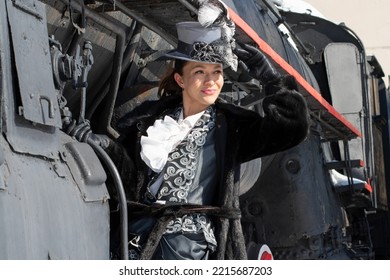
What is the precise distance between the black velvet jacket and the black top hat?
0.70ft

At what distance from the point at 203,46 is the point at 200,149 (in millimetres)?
378

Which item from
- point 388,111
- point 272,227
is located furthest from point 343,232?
point 388,111

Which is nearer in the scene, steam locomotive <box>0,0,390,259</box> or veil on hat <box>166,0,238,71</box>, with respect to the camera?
steam locomotive <box>0,0,390,259</box>

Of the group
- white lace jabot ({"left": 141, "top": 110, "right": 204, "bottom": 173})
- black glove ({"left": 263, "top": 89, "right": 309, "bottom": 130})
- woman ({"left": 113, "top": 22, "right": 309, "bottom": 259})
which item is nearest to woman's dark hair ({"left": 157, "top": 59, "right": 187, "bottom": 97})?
woman ({"left": 113, "top": 22, "right": 309, "bottom": 259})

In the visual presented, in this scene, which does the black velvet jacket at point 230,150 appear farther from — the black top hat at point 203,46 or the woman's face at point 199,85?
the black top hat at point 203,46

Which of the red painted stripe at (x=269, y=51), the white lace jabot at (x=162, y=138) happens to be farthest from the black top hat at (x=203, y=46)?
the red painted stripe at (x=269, y=51)

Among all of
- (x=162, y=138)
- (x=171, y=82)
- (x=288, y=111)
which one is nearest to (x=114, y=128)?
(x=171, y=82)

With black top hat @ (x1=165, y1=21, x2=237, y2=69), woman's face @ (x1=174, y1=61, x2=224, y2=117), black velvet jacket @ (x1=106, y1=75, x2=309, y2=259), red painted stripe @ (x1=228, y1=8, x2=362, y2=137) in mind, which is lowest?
black velvet jacket @ (x1=106, y1=75, x2=309, y2=259)

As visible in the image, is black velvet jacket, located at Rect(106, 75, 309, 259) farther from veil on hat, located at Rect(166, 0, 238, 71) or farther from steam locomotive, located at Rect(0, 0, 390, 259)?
veil on hat, located at Rect(166, 0, 238, 71)

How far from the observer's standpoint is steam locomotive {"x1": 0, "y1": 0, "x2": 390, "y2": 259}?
3027 millimetres

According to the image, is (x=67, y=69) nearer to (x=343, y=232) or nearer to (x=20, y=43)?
(x=20, y=43)

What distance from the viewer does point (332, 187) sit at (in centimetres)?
851

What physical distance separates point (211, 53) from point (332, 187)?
483 cm

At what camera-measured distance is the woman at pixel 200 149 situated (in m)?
3.74
